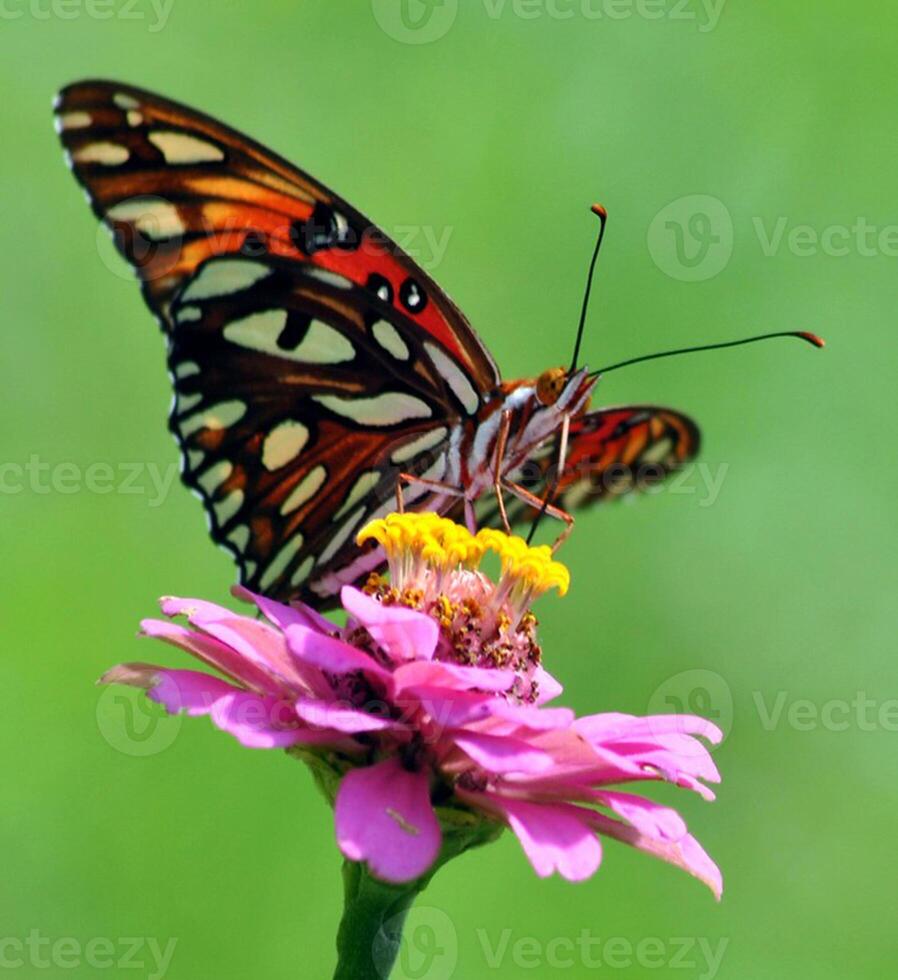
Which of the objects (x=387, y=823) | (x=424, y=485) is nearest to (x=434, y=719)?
(x=387, y=823)

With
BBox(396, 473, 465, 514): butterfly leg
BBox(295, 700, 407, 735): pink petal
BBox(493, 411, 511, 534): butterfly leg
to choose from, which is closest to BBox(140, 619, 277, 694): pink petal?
BBox(295, 700, 407, 735): pink petal

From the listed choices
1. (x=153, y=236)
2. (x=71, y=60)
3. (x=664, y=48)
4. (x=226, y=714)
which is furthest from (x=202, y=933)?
(x=664, y=48)

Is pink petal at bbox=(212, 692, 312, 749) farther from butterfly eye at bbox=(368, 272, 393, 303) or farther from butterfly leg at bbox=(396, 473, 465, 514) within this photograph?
butterfly eye at bbox=(368, 272, 393, 303)

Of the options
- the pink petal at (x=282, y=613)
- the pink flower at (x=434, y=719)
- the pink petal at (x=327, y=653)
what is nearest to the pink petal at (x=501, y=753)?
the pink flower at (x=434, y=719)

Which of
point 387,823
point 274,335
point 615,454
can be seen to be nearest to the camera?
point 387,823

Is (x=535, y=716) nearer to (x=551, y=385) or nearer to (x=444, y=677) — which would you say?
(x=444, y=677)

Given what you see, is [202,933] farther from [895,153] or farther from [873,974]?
[895,153]

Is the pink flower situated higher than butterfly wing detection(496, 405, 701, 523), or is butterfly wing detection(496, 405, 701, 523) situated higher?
butterfly wing detection(496, 405, 701, 523)
